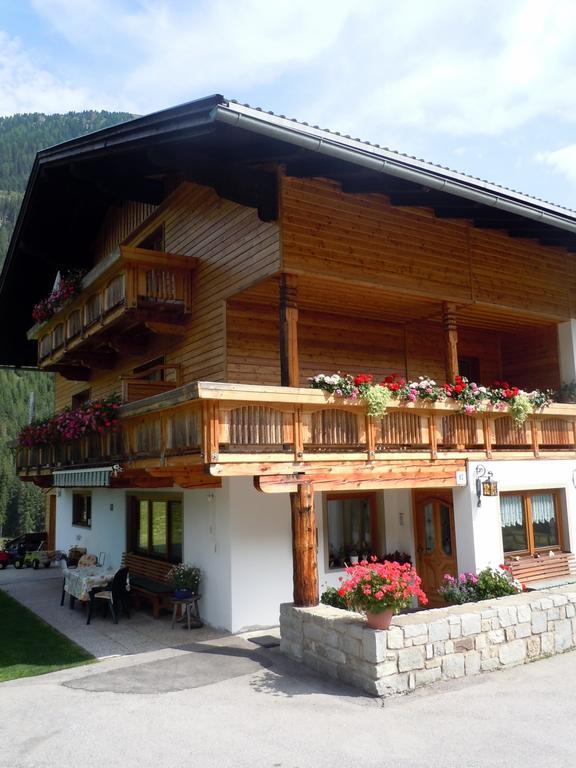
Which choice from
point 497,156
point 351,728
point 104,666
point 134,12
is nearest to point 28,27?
point 134,12

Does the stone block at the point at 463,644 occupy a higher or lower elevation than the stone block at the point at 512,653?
higher

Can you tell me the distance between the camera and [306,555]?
9797 mm

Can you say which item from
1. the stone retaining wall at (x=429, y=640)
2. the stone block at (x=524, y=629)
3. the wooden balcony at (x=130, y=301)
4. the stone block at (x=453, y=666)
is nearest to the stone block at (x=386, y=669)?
the stone retaining wall at (x=429, y=640)

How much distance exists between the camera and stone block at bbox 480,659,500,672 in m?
8.96

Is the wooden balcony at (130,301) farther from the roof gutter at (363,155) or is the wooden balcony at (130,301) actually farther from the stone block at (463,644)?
the stone block at (463,644)

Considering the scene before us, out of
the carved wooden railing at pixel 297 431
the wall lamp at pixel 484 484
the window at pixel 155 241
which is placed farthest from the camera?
the window at pixel 155 241

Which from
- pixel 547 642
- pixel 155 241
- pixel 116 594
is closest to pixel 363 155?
pixel 547 642

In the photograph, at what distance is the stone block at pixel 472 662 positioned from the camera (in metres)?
8.84

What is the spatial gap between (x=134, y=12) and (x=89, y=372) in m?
12.8

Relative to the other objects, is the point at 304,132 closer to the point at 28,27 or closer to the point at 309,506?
the point at 28,27

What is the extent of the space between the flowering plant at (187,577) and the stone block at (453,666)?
17.6 feet

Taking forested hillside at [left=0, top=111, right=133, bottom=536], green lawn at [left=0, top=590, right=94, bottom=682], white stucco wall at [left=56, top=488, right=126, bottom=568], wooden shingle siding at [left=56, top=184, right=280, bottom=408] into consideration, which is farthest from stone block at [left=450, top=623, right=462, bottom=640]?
forested hillside at [left=0, top=111, right=133, bottom=536]

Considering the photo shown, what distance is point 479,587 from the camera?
35.5ft

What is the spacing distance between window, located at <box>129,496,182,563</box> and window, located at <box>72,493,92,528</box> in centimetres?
485
